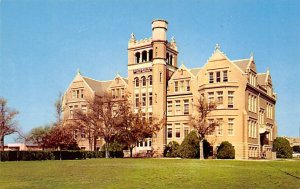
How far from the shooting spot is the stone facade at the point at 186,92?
186ft

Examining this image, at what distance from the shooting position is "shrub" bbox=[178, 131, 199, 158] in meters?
54.2

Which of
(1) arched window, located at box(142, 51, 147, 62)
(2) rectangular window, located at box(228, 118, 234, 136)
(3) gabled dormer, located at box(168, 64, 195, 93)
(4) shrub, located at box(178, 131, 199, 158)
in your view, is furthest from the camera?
(1) arched window, located at box(142, 51, 147, 62)

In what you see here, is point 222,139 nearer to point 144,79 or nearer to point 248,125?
point 248,125

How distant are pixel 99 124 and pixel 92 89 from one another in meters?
18.0

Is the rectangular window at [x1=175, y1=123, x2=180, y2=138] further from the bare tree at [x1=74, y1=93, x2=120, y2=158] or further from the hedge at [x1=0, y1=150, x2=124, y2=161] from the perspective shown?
the hedge at [x1=0, y1=150, x2=124, y2=161]

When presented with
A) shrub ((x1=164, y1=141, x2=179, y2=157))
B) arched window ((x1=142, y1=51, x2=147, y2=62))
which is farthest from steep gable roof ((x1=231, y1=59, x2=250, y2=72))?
arched window ((x1=142, y1=51, x2=147, y2=62))

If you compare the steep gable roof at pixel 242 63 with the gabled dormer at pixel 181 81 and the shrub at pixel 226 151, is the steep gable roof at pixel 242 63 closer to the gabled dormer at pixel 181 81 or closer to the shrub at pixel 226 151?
the gabled dormer at pixel 181 81

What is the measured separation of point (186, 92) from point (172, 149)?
29.9ft

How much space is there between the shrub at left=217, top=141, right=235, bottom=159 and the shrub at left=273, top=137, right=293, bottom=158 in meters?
14.6

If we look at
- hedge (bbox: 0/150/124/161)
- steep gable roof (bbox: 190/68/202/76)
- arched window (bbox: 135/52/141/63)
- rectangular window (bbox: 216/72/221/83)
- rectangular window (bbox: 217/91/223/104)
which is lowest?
hedge (bbox: 0/150/124/161)

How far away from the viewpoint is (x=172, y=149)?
6131cm

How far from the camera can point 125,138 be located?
57438 mm

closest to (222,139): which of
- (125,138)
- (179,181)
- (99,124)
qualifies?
(125,138)

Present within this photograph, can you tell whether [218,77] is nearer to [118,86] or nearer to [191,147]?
[191,147]
